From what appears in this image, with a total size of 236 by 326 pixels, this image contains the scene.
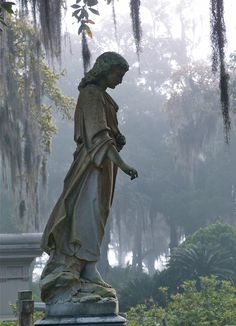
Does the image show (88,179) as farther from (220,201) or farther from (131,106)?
(131,106)

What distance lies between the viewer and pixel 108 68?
22.7 ft

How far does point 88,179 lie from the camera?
668cm

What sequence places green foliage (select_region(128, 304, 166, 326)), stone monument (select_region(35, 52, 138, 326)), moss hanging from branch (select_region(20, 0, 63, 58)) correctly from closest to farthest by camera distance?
stone monument (select_region(35, 52, 138, 326)) < moss hanging from branch (select_region(20, 0, 63, 58)) < green foliage (select_region(128, 304, 166, 326))

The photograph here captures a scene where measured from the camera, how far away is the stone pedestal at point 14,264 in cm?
1456

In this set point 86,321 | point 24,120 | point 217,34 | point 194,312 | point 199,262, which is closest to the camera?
point 86,321

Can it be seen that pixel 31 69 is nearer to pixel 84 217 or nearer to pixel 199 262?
pixel 199 262

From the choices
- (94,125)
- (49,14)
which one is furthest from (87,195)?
(49,14)

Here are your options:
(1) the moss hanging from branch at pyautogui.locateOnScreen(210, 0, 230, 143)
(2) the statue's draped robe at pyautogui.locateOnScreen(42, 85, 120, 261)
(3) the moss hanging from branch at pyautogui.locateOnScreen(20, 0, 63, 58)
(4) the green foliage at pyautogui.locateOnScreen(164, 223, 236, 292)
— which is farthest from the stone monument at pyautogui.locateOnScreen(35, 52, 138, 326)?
(4) the green foliage at pyautogui.locateOnScreen(164, 223, 236, 292)

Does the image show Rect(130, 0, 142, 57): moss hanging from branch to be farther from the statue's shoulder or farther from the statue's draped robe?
the statue's draped robe

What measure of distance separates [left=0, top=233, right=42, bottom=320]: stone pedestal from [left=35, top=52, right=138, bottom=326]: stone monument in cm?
787

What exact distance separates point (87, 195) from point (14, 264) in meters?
8.48

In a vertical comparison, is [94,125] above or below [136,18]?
below

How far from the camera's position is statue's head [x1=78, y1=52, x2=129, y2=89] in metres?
6.90

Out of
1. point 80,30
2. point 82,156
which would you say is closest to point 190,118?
point 80,30
